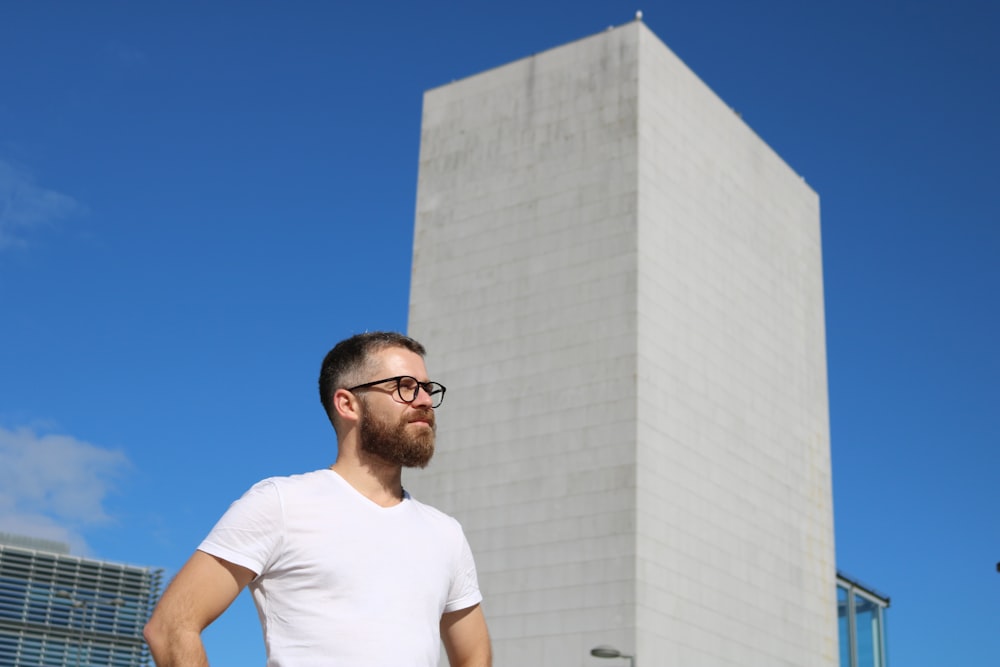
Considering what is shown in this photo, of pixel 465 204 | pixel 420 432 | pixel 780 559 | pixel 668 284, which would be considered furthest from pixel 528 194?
pixel 420 432

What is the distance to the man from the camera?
5320 millimetres

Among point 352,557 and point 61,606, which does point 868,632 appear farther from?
point 61,606

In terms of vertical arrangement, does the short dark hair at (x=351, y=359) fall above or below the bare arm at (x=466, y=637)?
above

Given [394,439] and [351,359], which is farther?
[351,359]

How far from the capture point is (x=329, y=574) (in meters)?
5.46

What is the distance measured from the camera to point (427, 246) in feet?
173

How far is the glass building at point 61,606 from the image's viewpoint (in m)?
132

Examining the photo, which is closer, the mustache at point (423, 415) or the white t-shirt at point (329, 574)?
the white t-shirt at point (329, 574)

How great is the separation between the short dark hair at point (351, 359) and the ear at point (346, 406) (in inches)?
1.6

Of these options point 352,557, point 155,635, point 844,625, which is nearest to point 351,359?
point 352,557

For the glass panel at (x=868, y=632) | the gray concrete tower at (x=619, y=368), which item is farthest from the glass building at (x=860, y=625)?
the gray concrete tower at (x=619, y=368)

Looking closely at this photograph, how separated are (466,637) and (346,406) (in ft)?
Result: 3.78

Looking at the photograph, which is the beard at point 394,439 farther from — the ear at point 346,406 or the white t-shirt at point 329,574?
the white t-shirt at point 329,574

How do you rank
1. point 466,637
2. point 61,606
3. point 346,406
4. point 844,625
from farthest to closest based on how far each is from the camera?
point 61,606 < point 844,625 < point 466,637 < point 346,406
